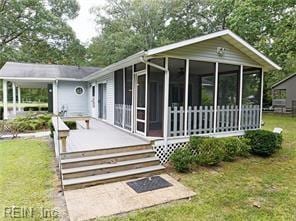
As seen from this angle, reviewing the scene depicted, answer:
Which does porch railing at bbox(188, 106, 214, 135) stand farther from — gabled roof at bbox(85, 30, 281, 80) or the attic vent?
gabled roof at bbox(85, 30, 281, 80)

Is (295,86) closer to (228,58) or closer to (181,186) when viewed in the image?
(228,58)

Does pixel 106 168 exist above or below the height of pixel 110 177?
above

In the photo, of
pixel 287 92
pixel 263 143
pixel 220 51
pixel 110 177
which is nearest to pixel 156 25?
pixel 287 92

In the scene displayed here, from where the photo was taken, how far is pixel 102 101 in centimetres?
1297

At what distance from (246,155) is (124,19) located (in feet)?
73.9

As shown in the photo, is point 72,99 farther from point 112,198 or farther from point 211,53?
point 112,198

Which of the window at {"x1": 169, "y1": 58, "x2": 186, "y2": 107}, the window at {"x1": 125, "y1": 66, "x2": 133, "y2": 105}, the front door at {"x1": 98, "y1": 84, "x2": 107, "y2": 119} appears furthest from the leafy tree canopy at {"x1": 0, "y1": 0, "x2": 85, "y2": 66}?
the window at {"x1": 169, "y1": 58, "x2": 186, "y2": 107}

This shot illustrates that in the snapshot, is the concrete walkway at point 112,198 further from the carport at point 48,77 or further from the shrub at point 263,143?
the carport at point 48,77

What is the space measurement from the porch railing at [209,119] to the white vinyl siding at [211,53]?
5.16ft

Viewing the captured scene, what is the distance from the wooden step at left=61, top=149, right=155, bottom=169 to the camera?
5.18 m

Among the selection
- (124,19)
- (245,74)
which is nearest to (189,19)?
(124,19)

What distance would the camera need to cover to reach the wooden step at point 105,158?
5181 millimetres

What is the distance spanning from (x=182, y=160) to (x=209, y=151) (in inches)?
39.4

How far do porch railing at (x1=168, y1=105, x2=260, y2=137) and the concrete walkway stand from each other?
216 cm
